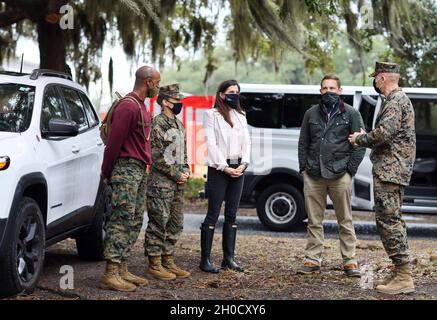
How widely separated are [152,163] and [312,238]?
1759mm

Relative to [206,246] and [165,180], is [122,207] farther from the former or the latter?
[206,246]

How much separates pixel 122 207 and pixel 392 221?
224 centimetres

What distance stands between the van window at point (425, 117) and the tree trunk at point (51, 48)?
17.2 ft

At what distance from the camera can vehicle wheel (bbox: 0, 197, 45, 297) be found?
214 inches

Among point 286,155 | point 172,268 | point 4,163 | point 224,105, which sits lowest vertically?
point 172,268

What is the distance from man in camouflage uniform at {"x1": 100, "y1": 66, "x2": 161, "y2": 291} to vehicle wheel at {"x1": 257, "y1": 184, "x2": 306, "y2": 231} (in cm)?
553

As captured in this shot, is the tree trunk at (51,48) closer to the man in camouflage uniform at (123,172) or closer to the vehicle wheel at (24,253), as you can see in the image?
the man in camouflage uniform at (123,172)

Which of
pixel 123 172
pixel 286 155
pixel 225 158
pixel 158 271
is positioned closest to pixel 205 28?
pixel 286 155

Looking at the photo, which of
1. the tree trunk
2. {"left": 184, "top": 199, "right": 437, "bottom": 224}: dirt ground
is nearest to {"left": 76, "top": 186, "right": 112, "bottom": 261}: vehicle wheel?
the tree trunk

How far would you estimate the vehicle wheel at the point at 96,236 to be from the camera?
25.2ft

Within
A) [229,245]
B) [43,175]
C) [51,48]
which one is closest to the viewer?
[43,175]

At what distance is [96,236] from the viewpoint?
7727 mm
